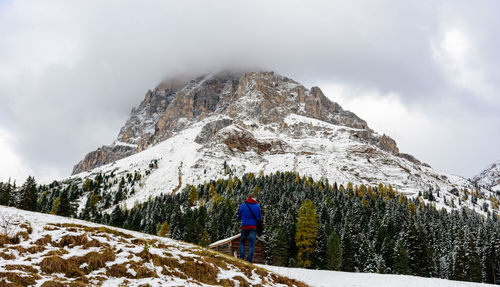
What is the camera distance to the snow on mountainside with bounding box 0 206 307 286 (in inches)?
316

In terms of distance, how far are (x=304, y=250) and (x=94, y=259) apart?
1941 inches

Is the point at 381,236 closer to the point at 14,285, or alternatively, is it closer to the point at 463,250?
the point at 463,250

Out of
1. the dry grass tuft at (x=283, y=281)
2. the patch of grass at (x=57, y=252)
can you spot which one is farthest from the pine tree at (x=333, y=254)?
the patch of grass at (x=57, y=252)

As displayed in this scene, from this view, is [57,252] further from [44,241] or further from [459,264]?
[459,264]

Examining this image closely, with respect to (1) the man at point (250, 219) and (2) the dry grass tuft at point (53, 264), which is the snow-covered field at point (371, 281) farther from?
(2) the dry grass tuft at point (53, 264)

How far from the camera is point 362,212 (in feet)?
277

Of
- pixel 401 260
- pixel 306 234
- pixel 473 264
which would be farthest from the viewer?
pixel 306 234

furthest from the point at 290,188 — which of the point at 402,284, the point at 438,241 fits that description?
the point at 402,284

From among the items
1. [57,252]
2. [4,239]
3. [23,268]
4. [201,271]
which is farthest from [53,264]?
[201,271]

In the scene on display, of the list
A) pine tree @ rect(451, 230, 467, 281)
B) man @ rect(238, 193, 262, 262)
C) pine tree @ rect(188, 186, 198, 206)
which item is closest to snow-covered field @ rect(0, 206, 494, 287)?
man @ rect(238, 193, 262, 262)

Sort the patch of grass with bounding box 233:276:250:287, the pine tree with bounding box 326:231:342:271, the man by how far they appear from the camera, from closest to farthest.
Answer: the patch of grass with bounding box 233:276:250:287 < the man < the pine tree with bounding box 326:231:342:271

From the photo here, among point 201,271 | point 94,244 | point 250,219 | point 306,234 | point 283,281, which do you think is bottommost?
point 306,234

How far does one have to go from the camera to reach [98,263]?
9.05 m

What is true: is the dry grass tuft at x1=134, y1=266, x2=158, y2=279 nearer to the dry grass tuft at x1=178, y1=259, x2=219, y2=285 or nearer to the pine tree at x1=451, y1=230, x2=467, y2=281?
the dry grass tuft at x1=178, y1=259, x2=219, y2=285
